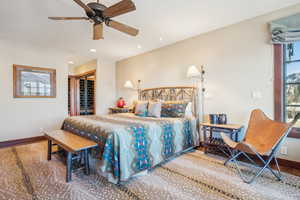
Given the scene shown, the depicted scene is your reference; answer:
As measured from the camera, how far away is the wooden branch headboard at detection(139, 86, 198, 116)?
3.68 m

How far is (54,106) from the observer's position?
4629mm

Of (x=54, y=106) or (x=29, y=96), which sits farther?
(x=54, y=106)

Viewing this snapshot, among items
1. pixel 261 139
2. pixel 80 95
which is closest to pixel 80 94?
pixel 80 95

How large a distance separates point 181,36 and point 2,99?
4.60m

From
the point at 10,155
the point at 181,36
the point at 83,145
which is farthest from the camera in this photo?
the point at 181,36

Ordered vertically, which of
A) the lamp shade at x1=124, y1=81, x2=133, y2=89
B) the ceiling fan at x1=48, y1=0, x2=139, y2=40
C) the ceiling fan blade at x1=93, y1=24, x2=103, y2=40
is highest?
the ceiling fan at x1=48, y1=0, x2=139, y2=40

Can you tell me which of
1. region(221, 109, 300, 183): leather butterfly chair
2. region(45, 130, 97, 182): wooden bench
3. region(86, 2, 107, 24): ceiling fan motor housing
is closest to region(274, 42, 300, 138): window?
region(221, 109, 300, 183): leather butterfly chair

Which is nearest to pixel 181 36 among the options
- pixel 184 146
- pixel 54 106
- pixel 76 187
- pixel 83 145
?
pixel 184 146

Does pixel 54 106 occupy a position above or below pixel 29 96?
below

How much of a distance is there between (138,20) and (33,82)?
344 centimetres

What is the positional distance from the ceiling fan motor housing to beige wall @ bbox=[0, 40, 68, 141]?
3027mm

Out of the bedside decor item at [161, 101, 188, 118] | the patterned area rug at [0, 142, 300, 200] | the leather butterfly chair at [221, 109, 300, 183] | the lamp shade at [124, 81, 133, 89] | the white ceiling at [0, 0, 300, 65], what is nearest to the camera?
the patterned area rug at [0, 142, 300, 200]

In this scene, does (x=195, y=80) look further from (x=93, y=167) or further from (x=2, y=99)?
(x=2, y=99)

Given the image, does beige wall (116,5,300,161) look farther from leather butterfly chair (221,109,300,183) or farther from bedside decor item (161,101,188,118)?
bedside decor item (161,101,188,118)
